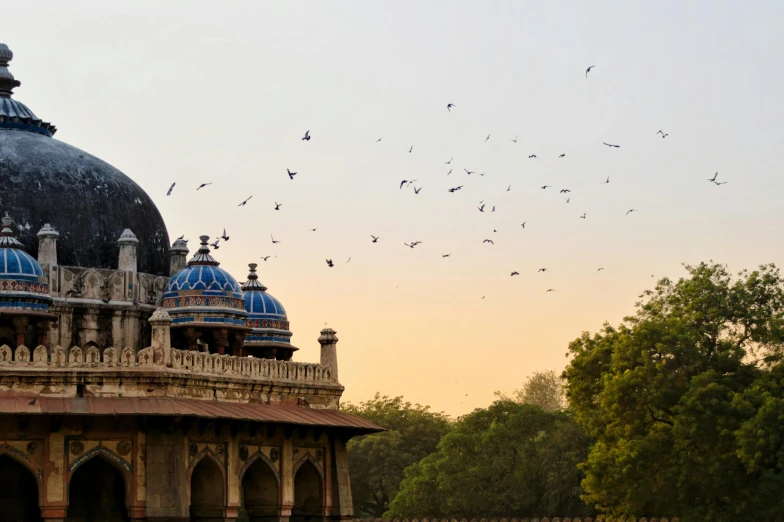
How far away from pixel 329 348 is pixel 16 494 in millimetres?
8327

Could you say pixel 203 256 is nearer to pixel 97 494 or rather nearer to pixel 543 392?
pixel 97 494

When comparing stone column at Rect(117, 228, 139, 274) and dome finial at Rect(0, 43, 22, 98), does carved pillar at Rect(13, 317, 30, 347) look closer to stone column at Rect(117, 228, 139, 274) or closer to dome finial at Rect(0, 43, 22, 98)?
stone column at Rect(117, 228, 139, 274)

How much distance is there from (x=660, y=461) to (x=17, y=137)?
18.9m

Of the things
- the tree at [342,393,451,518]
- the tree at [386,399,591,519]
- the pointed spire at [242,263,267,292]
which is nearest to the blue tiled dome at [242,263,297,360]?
the pointed spire at [242,263,267,292]

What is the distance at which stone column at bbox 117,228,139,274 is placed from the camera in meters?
33.0

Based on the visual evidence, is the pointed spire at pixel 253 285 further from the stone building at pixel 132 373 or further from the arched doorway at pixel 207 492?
the arched doorway at pixel 207 492

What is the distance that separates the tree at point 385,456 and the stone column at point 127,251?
32.0 metres

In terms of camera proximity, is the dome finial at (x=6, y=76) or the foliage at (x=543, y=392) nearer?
the dome finial at (x=6, y=76)

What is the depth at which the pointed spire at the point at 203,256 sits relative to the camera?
32812mm

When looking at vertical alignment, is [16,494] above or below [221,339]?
below

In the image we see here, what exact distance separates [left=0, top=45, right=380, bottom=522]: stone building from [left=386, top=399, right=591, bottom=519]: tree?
17874mm

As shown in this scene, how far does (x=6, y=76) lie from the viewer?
35812 mm

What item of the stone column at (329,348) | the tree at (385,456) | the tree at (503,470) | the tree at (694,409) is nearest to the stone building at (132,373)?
the stone column at (329,348)

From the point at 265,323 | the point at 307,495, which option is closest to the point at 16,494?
the point at 307,495
